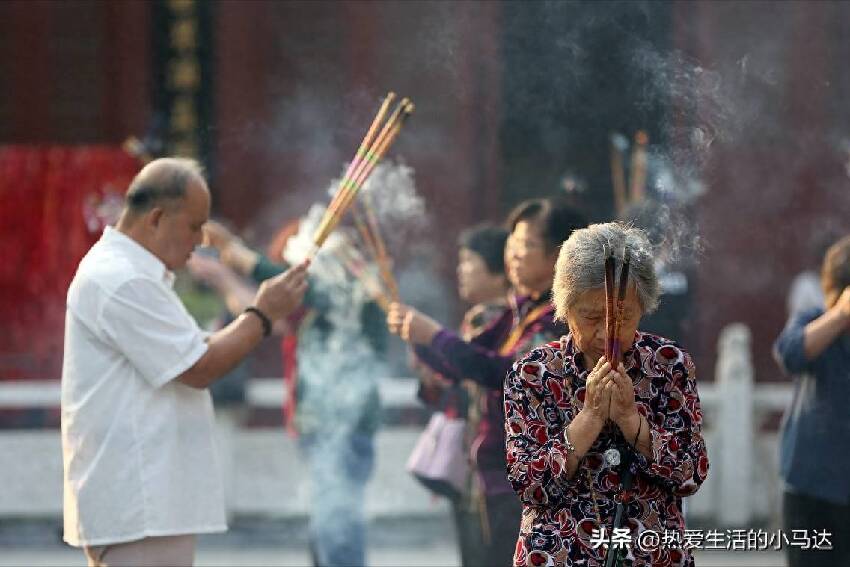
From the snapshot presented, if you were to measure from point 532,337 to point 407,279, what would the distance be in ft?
6.22

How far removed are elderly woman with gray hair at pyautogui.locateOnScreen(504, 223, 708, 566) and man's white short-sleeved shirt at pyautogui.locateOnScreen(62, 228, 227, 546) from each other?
1.00 metres

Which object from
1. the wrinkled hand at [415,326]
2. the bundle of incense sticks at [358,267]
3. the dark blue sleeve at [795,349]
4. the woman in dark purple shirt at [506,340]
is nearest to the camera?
the woman in dark purple shirt at [506,340]

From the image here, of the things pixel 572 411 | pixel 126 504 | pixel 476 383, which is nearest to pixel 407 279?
pixel 476 383

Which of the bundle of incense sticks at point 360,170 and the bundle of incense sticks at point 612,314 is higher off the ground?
the bundle of incense sticks at point 360,170

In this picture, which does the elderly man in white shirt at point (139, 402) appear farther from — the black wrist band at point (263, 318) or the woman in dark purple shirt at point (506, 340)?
the woman in dark purple shirt at point (506, 340)

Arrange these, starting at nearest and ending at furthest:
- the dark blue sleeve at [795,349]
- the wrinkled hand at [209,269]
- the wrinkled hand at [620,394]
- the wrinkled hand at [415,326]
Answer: the wrinkled hand at [620,394] < the wrinkled hand at [415,326] < the dark blue sleeve at [795,349] < the wrinkled hand at [209,269]

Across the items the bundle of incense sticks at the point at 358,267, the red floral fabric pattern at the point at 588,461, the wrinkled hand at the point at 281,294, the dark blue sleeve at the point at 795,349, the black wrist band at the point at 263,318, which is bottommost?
the red floral fabric pattern at the point at 588,461

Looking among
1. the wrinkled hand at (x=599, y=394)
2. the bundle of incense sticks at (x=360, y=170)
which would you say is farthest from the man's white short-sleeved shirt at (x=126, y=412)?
the wrinkled hand at (x=599, y=394)

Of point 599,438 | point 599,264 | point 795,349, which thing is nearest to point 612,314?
point 599,264

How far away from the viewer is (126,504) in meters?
3.31

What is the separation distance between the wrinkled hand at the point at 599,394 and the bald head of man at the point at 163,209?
1.31 meters

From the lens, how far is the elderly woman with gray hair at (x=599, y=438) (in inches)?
101

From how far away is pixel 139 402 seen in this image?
3352 mm

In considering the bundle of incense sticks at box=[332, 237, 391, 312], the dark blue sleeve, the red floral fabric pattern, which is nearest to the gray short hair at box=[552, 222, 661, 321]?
the red floral fabric pattern
